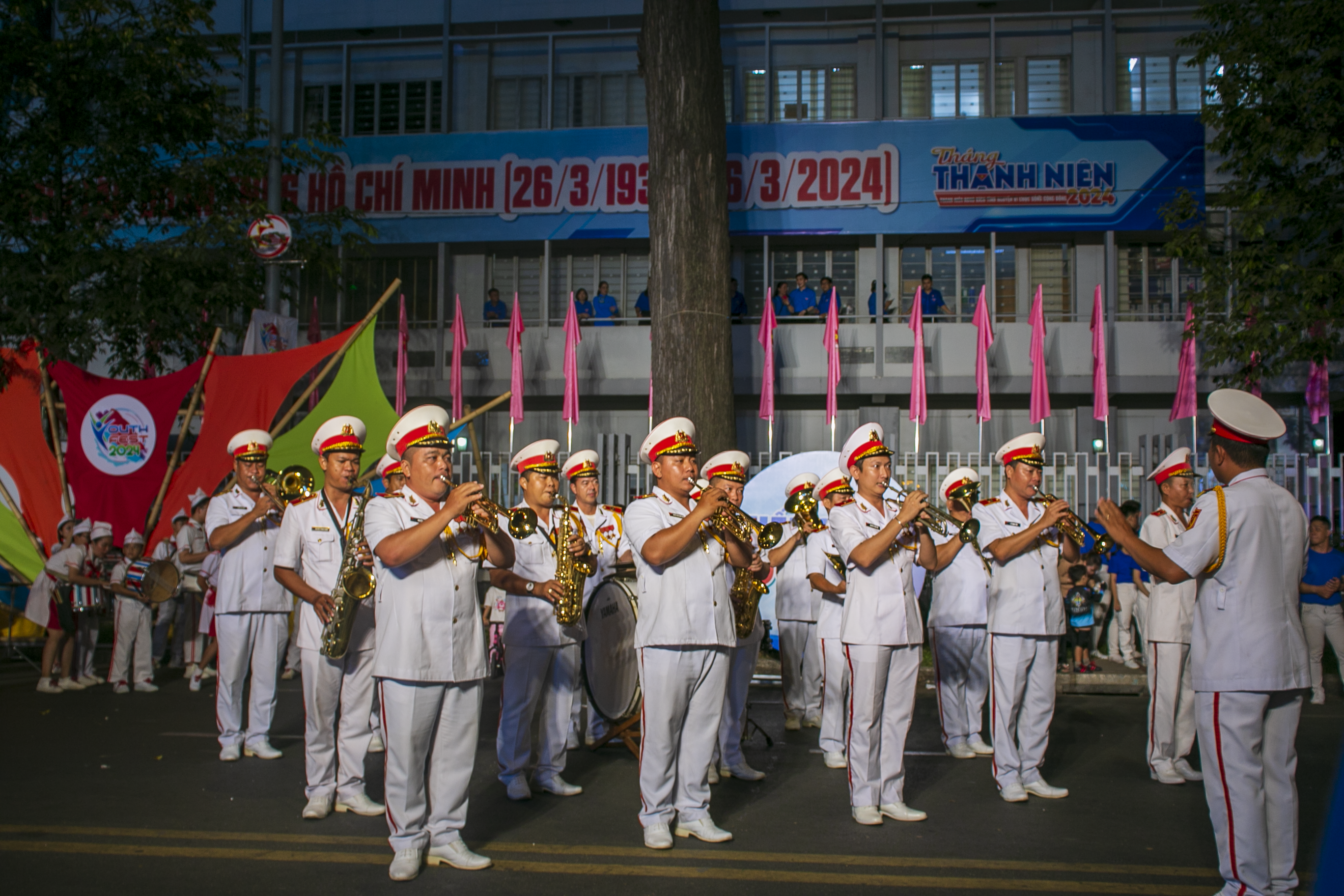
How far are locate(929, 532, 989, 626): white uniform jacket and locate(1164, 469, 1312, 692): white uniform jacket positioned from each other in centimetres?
357

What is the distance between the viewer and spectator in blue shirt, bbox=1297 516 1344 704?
1094cm

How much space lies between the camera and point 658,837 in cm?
586

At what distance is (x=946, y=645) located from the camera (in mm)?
8875

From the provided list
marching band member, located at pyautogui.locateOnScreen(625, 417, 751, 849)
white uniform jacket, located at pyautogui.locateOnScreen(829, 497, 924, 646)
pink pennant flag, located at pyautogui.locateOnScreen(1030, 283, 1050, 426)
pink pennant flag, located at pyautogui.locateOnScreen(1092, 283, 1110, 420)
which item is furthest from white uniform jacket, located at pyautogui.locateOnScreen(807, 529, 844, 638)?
pink pennant flag, located at pyautogui.locateOnScreen(1092, 283, 1110, 420)

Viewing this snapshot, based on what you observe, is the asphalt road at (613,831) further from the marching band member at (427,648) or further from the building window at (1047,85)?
the building window at (1047,85)

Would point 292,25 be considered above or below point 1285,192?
above

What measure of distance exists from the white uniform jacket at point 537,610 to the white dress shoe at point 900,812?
7.05 feet

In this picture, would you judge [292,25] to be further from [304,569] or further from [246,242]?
[304,569]

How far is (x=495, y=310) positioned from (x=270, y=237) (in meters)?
8.39

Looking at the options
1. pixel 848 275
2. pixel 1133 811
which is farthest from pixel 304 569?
pixel 848 275

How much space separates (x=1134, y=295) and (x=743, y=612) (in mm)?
18866

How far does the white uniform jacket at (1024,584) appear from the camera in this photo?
7180 millimetres

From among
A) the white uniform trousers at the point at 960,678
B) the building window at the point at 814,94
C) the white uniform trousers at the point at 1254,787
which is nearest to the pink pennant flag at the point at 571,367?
the building window at the point at 814,94

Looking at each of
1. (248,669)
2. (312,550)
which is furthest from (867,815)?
(248,669)
